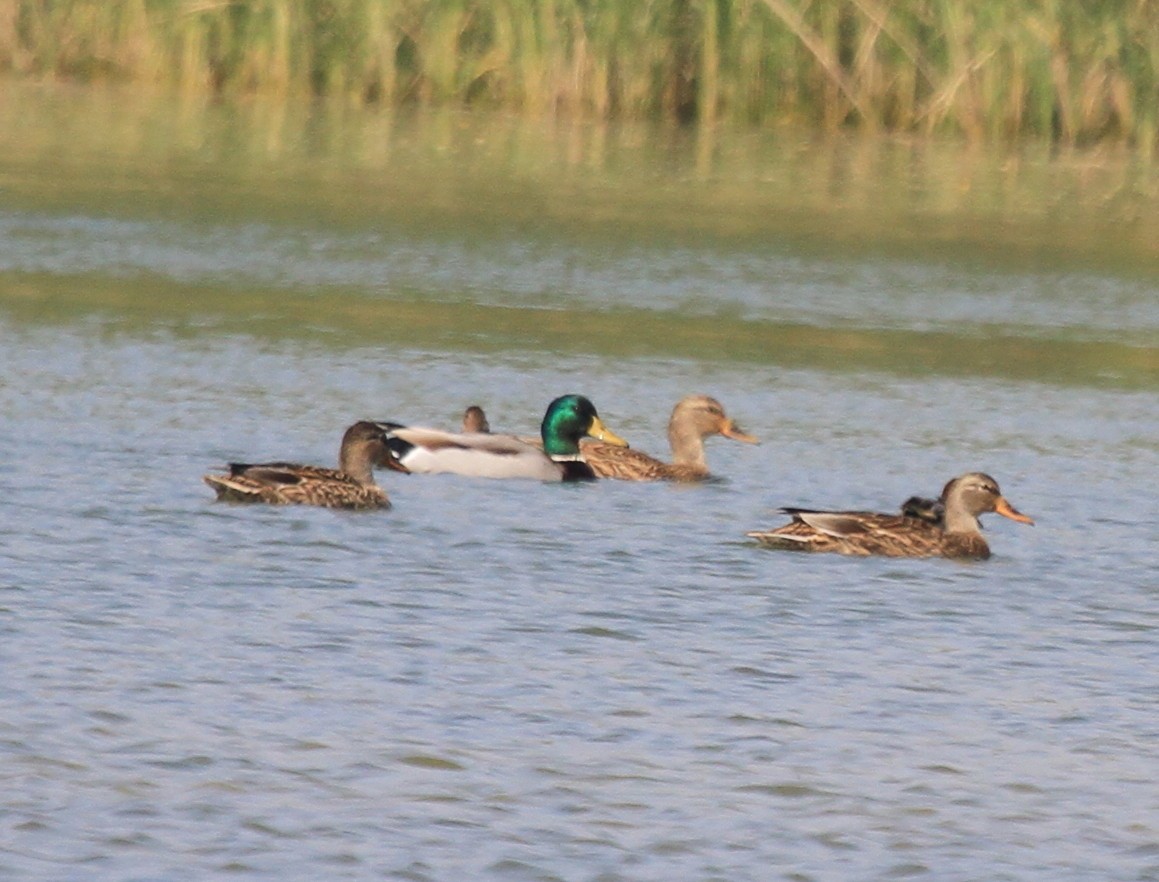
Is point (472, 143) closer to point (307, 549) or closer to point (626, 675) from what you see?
point (307, 549)

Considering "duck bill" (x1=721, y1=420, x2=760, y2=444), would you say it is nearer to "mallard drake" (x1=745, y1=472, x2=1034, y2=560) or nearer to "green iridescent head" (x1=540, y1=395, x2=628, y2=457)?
"green iridescent head" (x1=540, y1=395, x2=628, y2=457)

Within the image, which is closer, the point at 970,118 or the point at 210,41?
the point at 970,118

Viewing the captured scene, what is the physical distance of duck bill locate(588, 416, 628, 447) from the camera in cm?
1304

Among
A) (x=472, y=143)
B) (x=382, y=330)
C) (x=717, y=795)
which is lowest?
(x=717, y=795)

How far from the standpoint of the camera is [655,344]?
17359 millimetres

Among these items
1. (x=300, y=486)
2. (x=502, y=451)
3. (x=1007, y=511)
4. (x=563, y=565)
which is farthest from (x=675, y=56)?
(x=563, y=565)

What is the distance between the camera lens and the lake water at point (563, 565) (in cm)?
655

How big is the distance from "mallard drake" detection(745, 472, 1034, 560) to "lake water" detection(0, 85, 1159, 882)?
88 millimetres

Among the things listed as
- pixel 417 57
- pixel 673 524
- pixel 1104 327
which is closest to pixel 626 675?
pixel 673 524

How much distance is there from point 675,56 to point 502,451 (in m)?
16.3

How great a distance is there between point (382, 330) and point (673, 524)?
245 inches

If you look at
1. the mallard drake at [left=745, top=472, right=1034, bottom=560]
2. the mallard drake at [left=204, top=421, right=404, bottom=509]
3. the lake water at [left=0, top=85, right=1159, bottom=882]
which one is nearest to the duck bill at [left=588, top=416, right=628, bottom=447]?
the lake water at [left=0, top=85, right=1159, bottom=882]

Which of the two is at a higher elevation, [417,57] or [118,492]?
[417,57]

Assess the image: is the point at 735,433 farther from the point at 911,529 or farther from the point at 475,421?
the point at 911,529
